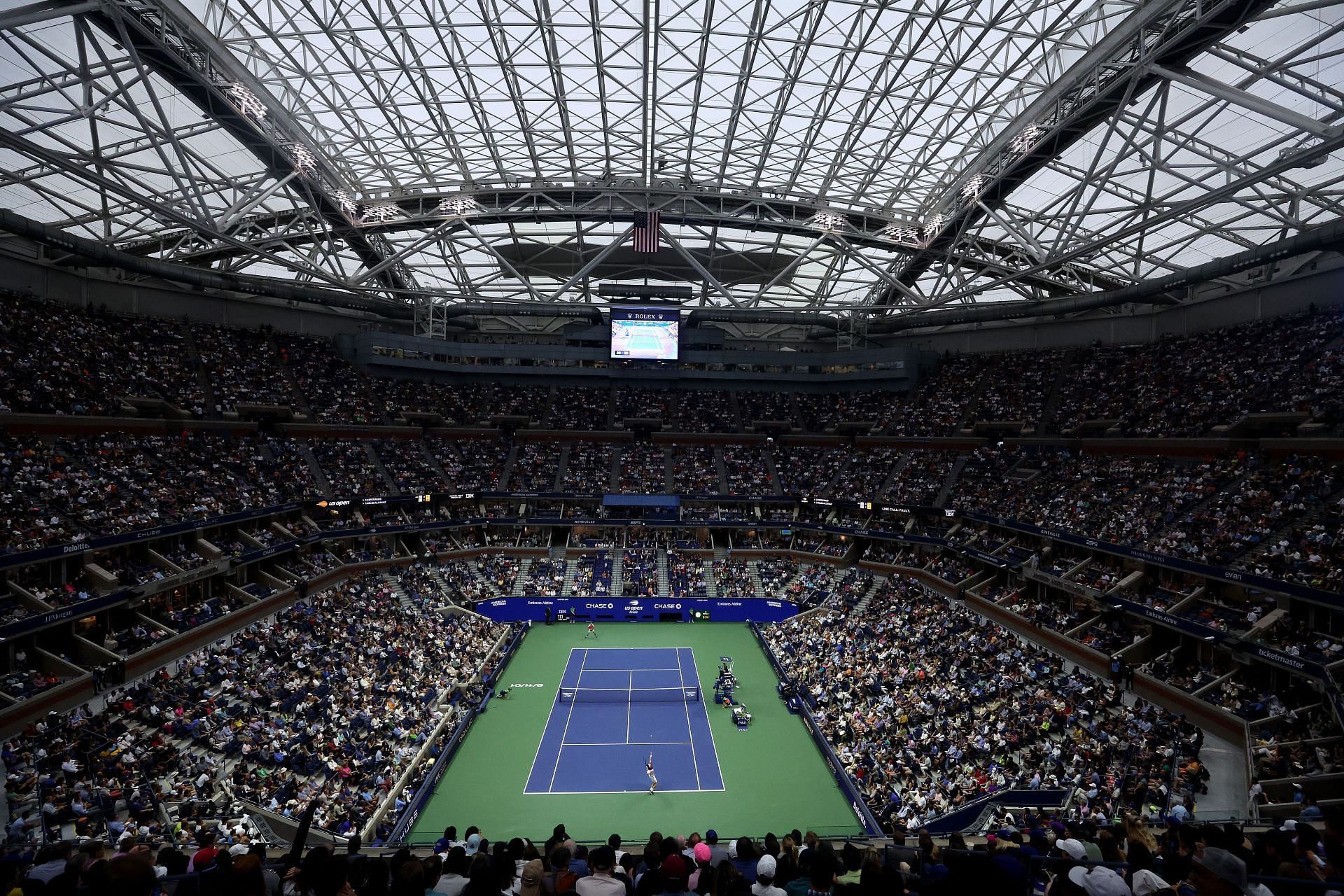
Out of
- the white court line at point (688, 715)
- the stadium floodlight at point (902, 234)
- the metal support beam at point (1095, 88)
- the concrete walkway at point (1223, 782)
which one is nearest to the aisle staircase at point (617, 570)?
the white court line at point (688, 715)

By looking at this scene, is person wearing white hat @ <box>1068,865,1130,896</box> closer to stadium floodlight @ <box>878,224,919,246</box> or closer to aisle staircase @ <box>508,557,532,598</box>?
aisle staircase @ <box>508,557,532,598</box>

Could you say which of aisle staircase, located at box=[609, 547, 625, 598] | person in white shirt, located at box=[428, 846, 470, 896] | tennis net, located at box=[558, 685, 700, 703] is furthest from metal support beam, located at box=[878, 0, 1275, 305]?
person in white shirt, located at box=[428, 846, 470, 896]

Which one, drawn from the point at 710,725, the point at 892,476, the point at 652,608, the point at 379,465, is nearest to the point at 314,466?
the point at 379,465

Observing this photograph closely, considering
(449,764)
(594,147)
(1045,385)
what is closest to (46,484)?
(449,764)

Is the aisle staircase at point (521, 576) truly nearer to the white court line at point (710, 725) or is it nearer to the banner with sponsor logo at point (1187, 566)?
the white court line at point (710, 725)

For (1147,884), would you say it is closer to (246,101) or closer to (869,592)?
(869,592)

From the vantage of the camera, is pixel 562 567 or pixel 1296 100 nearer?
pixel 1296 100

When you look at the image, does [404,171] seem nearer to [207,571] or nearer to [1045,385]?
[207,571]
